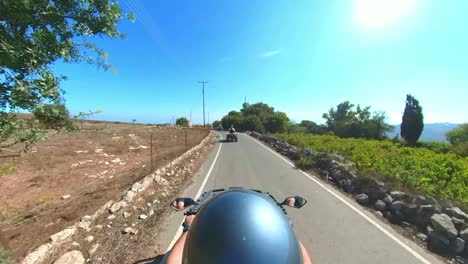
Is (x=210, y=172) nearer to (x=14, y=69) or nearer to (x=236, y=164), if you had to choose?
(x=236, y=164)

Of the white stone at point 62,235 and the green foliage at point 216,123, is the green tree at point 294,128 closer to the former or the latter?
the green foliage at point 216,123

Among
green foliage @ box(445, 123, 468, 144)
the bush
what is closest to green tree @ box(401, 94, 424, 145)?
green foliage @ box(445, 123, 468, 144)

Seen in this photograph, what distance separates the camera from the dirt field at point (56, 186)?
19.7 feet

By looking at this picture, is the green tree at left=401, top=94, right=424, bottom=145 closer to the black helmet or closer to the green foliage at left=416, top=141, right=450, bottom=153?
the green foliage at left=416, top=141, right=450, bottom=153

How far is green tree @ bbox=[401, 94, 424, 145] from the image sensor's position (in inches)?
1893

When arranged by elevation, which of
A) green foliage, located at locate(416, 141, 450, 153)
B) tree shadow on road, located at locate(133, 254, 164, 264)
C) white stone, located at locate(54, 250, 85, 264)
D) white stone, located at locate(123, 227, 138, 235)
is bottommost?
green foliage, located at locate(416, 141, 450, 153)

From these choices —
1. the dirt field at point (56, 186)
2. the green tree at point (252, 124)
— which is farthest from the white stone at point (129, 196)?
the green tree at point (252, 124)

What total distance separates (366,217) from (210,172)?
7932 mm

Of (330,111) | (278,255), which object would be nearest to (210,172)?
(278,255)

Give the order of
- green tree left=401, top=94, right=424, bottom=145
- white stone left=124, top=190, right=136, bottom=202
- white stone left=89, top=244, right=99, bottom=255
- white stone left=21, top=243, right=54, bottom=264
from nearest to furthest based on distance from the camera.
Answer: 1. white stone left=21, top=243, right=54, bottom=264
2. white stone left=89, top=244, right=99, bottom=255
3. white stone left=124, top=190, right=136, bottom=202
4. green tree left=401, top=94, right=424, bottom=145

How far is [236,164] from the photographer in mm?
16375

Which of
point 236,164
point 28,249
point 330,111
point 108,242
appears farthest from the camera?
point 330,111

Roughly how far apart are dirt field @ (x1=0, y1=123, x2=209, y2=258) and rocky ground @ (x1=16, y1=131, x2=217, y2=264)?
57 centimetres

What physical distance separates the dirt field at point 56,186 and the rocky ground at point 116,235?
572 millimetres
